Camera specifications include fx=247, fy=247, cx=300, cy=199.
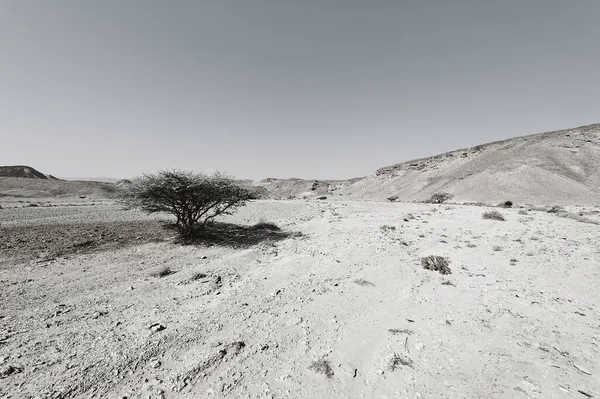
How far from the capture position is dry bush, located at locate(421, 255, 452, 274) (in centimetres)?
891

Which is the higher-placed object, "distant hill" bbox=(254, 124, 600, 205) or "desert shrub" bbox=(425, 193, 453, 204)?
"distant hill" bbox=(254, 124, 600, 205)

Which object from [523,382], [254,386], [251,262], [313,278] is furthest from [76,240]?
[523,382]

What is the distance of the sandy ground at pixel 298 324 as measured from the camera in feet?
13.0

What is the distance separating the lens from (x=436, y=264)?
9.28 m

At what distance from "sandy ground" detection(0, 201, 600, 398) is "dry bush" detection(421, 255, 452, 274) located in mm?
312

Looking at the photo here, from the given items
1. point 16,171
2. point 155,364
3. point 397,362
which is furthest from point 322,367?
point 16,171

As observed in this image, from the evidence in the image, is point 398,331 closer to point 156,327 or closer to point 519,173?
point 156,327

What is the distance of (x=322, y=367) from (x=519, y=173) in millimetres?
54147

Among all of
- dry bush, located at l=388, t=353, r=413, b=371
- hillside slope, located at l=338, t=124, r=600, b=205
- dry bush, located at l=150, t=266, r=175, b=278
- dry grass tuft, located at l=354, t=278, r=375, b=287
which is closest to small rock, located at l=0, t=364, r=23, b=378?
dry bush, located at l=150, t=266, r=175, b=278

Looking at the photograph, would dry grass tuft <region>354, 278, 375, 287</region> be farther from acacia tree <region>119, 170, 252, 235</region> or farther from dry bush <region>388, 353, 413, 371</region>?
acacia tree <region>119, 170, 252, 235</region>

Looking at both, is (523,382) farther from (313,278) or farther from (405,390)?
(313,278)

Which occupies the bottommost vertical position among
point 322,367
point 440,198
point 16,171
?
point 322,367

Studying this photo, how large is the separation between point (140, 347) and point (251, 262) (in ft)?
18.4

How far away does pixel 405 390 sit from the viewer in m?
3.85
